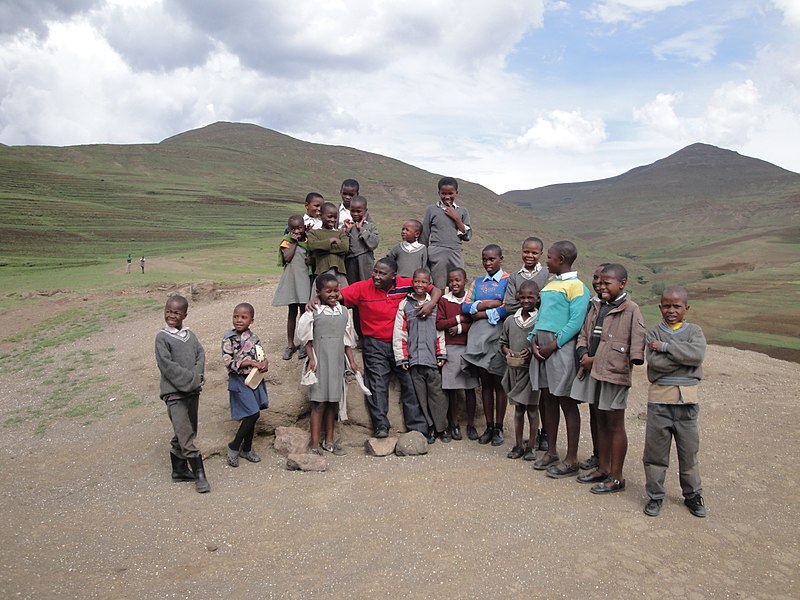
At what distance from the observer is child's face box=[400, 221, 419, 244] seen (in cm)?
569

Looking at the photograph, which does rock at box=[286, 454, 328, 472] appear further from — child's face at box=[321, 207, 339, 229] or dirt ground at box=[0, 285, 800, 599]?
child's face at box=[321, 207, 339, 229]

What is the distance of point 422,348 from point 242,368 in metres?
1.61

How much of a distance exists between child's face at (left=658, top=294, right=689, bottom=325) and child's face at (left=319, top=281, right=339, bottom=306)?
104 inches

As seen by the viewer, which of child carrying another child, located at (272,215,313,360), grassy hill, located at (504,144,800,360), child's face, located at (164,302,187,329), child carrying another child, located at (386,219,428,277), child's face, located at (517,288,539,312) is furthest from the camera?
grassy hill, located at (504,144,800,360)

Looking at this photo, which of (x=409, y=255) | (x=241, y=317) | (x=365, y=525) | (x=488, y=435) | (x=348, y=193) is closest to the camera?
(x=365, y=525)

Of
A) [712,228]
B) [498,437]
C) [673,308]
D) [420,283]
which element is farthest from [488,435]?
[712,228]

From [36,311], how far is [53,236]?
16911 mm

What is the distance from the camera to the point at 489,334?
5.44 meters

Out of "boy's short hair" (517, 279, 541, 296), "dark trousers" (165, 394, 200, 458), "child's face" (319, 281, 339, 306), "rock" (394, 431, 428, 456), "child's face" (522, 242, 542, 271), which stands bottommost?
"rock" (394, 431, 428, 456)

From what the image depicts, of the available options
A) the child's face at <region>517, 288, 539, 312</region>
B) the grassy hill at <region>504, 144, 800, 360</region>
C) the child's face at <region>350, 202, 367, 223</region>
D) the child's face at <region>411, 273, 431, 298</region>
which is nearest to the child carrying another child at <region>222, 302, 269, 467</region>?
the child's face at <region>411, 273, 431, 298</region>

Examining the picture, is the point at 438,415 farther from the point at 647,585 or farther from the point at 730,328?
the point at 730,328

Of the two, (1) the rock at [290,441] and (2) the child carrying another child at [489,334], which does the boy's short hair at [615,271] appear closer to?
(2) the child carrying another child at [489,334]

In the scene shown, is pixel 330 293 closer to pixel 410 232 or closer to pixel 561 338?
pixel 410 232

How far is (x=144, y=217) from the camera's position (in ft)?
118
